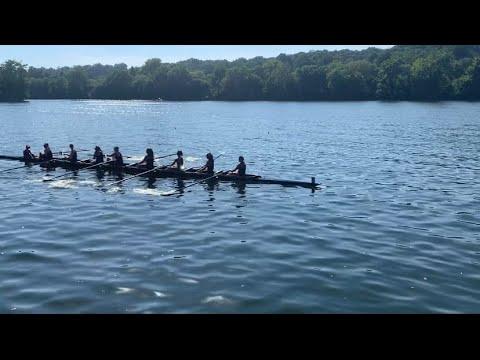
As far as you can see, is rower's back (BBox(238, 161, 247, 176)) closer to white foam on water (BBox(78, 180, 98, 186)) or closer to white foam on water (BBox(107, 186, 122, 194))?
white foam on water (BBox(107, 186, 122, 194))

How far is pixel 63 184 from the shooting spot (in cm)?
3453

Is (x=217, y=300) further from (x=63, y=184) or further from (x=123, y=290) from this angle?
(x=63, y=184)

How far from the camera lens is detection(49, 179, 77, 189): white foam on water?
1325 inches

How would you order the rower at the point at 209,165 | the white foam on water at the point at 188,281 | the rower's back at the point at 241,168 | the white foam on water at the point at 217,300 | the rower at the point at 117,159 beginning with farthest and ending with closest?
the rower at the point at 117,159 < the rower at the point at 209,165 < the rower's back at the point at 241,168 < the white foam on water at the point at 188,281 < the white foam on water at the point at 217,300

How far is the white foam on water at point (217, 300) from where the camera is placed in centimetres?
1550

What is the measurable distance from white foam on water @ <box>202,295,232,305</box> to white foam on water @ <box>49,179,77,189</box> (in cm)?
2130

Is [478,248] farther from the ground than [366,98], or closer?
closer

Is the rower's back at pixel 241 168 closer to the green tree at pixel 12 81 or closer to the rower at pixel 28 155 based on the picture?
the rower at pixel 28 155

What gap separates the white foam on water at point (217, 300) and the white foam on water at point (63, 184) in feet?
69.9

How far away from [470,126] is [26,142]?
7708 centimetres

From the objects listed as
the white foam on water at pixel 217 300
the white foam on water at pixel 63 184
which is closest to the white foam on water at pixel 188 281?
the white foam on water at pixel 217 300

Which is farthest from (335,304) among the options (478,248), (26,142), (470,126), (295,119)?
(295,119)
